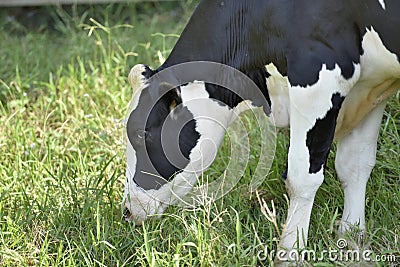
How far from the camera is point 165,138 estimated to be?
3010 millimetres

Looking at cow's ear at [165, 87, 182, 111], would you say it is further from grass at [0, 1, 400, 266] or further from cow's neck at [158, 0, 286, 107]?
grass at [0, 1, 400, 266]

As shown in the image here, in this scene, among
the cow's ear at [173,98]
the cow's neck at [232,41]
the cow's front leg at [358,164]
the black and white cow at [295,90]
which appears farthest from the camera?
the cow's front leg at [358,164]

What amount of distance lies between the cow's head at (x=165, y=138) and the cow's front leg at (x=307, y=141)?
1.34 ft

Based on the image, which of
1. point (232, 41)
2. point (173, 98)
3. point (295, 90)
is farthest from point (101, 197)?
point (295, 90)

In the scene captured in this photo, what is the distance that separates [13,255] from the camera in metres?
2.86

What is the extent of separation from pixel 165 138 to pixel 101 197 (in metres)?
0.42

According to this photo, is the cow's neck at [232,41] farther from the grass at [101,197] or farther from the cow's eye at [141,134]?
the grass at [101,197]

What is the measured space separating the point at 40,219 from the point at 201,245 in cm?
81

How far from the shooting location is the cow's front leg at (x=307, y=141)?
260 cm

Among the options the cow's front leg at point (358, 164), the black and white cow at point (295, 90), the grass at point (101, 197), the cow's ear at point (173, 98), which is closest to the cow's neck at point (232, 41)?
the black and white cow at point (295, 90)

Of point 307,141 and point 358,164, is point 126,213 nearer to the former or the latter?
point 307,141

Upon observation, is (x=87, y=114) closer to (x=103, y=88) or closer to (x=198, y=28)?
(x=103, y=88)

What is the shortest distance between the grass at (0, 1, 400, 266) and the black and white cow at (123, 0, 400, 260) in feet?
0.40

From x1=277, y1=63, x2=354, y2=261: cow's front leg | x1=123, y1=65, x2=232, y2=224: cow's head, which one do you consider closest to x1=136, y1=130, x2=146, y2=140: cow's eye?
x1=123, y1=65, x2=232, y2=224: cow's head
